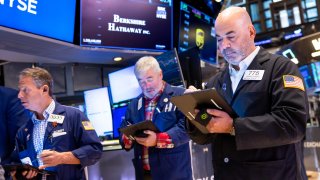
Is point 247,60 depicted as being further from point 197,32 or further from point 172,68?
point 197,32

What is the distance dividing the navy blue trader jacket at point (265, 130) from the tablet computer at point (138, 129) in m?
0.69

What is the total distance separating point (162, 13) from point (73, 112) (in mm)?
2654

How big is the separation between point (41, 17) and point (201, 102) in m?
2.65

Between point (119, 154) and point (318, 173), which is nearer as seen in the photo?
point (119, 154)

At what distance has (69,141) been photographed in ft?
8.86

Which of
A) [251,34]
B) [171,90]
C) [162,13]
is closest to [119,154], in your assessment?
[171,90]

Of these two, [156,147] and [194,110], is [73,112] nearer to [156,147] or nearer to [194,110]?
[156,147]

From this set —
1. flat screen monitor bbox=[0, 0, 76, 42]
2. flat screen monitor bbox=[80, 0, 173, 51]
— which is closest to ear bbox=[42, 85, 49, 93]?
flat screen monitor bbox=[0, 0, 76, 42]

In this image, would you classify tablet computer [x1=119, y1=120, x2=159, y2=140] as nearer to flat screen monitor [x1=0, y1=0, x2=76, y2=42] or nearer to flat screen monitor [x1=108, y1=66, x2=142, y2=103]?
flat screen monitor [x1=0, y1=0, x2=76, y2=42]

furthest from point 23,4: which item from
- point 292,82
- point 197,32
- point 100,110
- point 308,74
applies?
point 308,74

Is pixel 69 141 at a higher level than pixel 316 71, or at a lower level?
lower

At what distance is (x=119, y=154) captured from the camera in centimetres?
402

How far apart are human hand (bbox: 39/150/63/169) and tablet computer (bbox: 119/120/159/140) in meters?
0.49

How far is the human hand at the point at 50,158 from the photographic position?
8.00 ft
